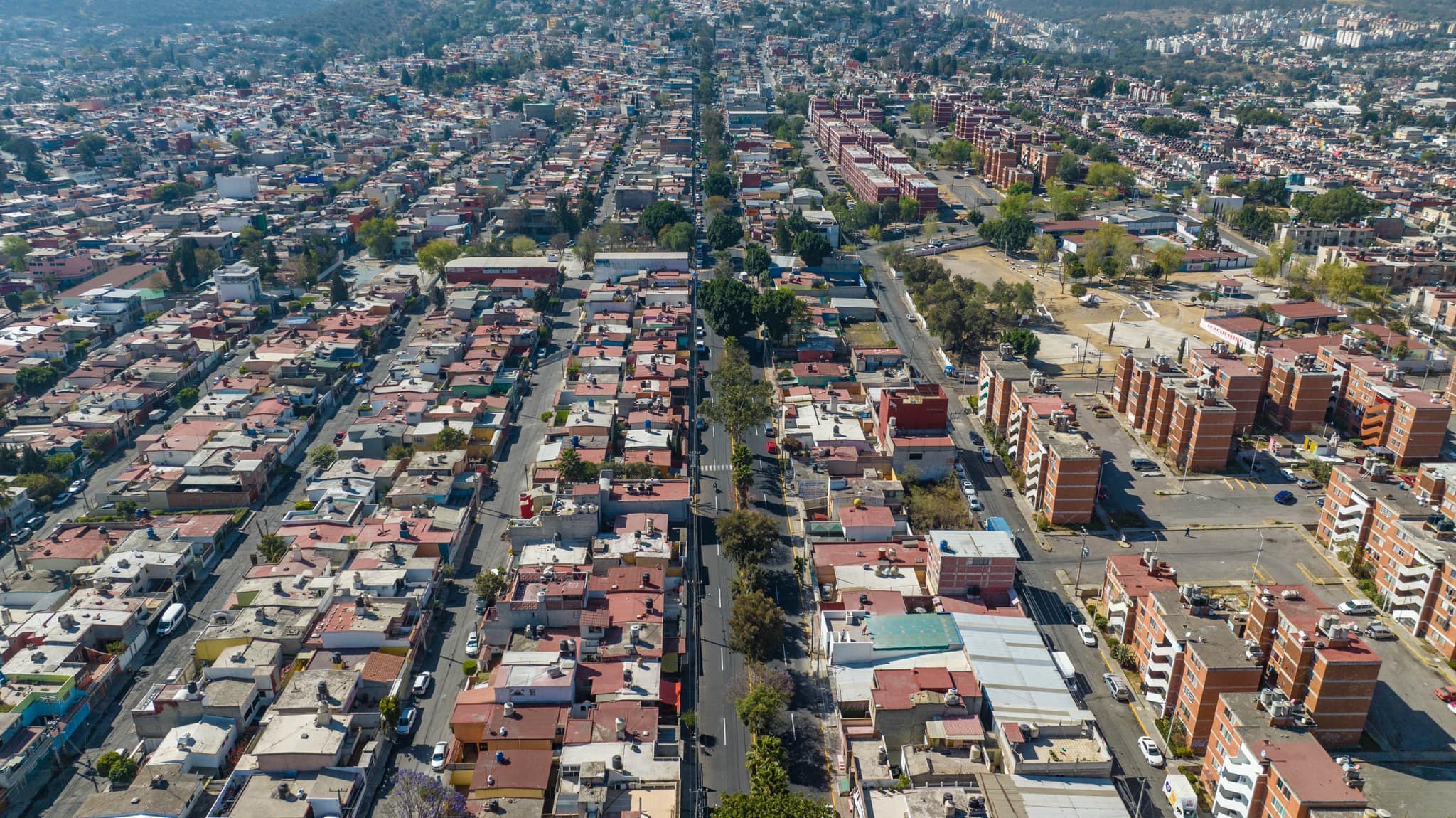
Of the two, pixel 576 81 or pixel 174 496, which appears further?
pixel 576 81

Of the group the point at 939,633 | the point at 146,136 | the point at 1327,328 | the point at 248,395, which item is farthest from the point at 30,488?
the point at 146,136

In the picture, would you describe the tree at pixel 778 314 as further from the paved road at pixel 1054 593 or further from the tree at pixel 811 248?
the tree at pixel 811 248

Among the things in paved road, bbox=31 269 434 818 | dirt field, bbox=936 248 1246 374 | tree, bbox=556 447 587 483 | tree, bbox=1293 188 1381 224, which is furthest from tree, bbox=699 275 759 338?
tree, bbox=1293 188 1381 224

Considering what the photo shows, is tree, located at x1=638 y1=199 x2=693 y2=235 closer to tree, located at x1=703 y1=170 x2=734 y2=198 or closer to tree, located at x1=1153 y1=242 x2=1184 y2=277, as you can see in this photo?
tree, located at x1=703 y1=170 x2=734 y2=198

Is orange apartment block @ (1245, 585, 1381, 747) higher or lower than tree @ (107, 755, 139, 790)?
higher

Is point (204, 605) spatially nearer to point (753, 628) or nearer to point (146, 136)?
point (753, 628)

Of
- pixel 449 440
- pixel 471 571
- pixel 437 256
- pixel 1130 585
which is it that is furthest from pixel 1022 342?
pixel 437 256

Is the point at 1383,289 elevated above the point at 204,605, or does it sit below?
above
